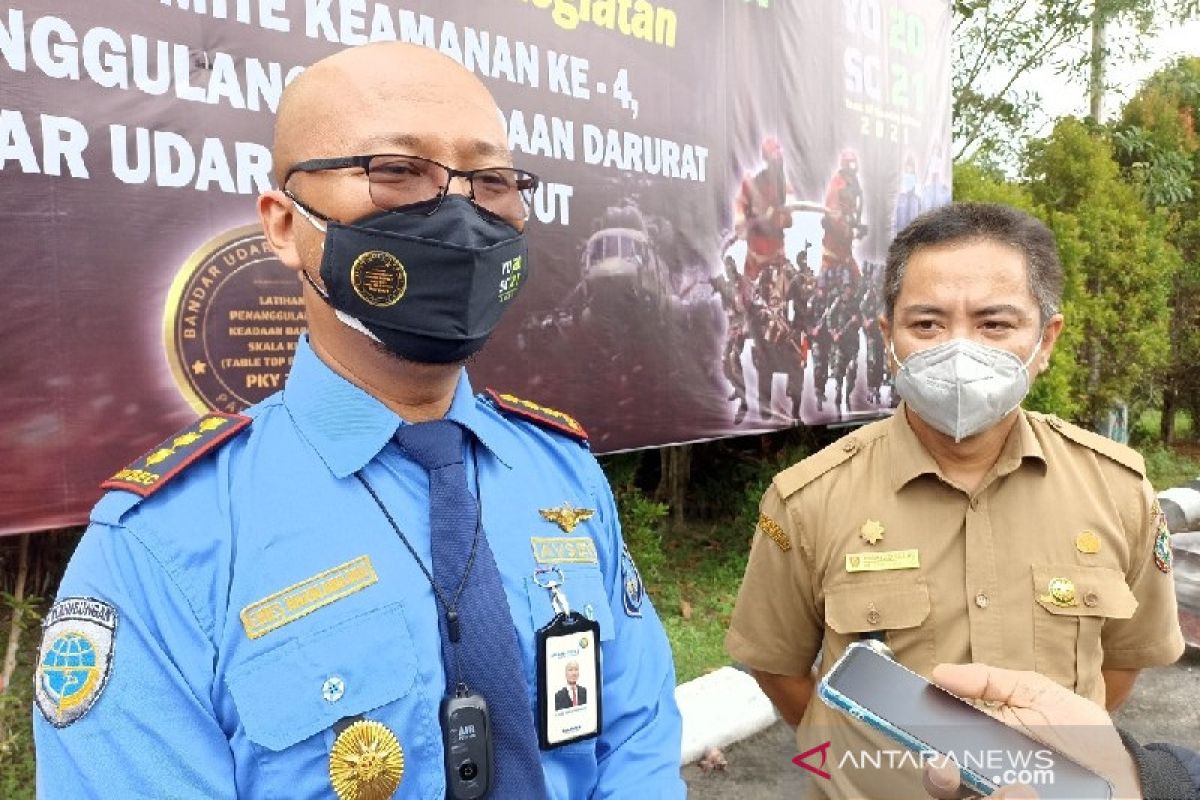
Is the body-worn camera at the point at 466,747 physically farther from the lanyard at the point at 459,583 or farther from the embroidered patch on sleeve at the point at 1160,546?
the embroidered patch on sleeve at the point at 1160,546

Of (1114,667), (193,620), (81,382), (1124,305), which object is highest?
(1124,305)

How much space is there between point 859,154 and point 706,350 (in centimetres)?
184

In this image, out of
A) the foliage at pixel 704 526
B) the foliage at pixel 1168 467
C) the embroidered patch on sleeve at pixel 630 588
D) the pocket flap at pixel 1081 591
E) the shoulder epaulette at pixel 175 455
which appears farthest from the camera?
the foliage at pixel 1168 467

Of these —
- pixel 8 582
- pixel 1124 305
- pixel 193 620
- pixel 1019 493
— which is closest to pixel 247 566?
pixel 193 620

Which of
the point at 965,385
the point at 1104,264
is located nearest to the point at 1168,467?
the point at 1104,264

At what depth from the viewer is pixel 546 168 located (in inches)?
142

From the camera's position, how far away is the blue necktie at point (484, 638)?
46.2 inches

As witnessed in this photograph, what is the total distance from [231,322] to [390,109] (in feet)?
5.35

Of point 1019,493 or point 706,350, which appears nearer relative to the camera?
point 1019,493

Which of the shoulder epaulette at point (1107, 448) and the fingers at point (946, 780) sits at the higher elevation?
the shoulder epaulette at point (1107, 448)

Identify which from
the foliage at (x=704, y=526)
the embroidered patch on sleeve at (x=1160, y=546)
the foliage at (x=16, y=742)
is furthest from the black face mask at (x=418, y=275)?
the foliage at (x=704, y=526)

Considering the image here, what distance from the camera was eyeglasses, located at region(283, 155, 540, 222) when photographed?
1.28 metres

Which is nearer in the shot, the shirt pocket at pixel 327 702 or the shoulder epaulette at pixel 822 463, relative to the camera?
the shirt pocket at pixel 327 702

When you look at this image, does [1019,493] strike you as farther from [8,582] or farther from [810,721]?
[8,582]
